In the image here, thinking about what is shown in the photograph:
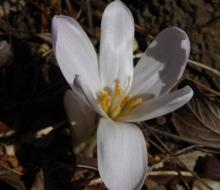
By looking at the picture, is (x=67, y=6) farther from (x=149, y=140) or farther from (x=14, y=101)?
(x=149, y=140)

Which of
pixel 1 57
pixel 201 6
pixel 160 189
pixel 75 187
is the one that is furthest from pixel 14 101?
pixel 201 6

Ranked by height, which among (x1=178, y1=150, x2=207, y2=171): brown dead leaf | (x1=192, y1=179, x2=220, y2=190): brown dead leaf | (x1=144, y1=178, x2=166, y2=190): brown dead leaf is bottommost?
(x1=192, y1=179, x2=220, y2=190): brown dead leaf

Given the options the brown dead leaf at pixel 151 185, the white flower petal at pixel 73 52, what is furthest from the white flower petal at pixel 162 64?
the brown dead leaf at pixel 151 185

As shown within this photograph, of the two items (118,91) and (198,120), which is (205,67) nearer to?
(198,120)

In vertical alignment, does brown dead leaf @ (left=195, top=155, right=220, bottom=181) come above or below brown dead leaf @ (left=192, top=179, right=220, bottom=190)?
above

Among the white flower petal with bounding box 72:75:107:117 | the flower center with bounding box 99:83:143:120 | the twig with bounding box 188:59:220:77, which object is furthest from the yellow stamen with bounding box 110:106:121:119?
the twig with bounding box 188:59:220:77

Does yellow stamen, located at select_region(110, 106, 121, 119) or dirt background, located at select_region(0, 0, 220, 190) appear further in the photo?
dirt background, located at select_region(0, 0, 220, 190)

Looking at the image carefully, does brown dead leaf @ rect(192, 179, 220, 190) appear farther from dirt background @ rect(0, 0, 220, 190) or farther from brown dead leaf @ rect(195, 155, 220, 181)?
dirt background @ rect(0, 0, 220, 190)

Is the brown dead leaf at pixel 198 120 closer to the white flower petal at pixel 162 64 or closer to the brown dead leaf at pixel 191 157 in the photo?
the brown dead leaf at pixel 191 157
